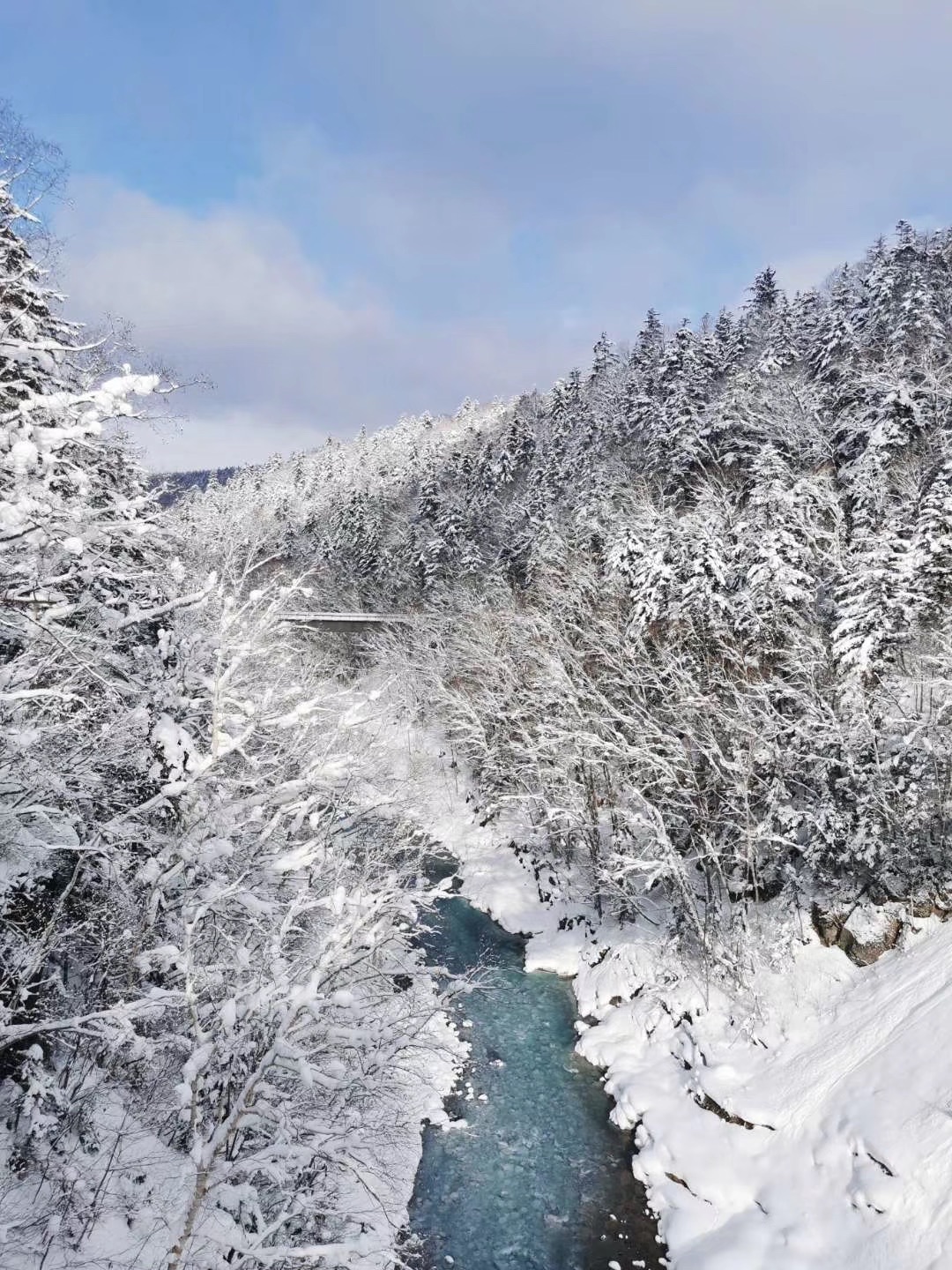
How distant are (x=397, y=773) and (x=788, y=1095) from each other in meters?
20.9

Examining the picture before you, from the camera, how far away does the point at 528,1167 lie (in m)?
11.1

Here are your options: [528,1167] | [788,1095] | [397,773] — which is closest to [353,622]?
[397,773]

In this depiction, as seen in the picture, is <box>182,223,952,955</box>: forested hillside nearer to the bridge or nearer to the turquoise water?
the bridge

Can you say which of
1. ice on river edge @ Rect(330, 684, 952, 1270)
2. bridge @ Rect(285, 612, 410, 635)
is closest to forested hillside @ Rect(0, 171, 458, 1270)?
ice on river edge @ Rect(330, 684, 952, 1270)

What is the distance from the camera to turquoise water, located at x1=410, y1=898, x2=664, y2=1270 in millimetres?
9727

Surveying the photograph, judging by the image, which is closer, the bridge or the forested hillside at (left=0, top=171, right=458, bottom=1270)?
the forested hillside at (left=0, top=171, right=458, bottom=1270)

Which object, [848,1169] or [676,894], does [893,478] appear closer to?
[676,894]

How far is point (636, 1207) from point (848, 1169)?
10.6 feet

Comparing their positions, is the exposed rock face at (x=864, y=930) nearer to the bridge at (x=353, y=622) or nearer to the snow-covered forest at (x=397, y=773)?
the snow-covered forest at (x=397, y=773)

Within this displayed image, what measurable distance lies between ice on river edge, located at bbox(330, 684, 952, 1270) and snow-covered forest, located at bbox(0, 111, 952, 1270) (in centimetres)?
17

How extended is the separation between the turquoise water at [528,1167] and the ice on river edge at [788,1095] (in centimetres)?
49

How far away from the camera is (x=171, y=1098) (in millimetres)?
8906

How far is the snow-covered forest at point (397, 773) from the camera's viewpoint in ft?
20.3

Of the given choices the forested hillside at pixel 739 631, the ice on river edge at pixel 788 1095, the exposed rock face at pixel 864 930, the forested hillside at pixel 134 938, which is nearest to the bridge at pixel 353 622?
the forested hillside at pixel 739 631
